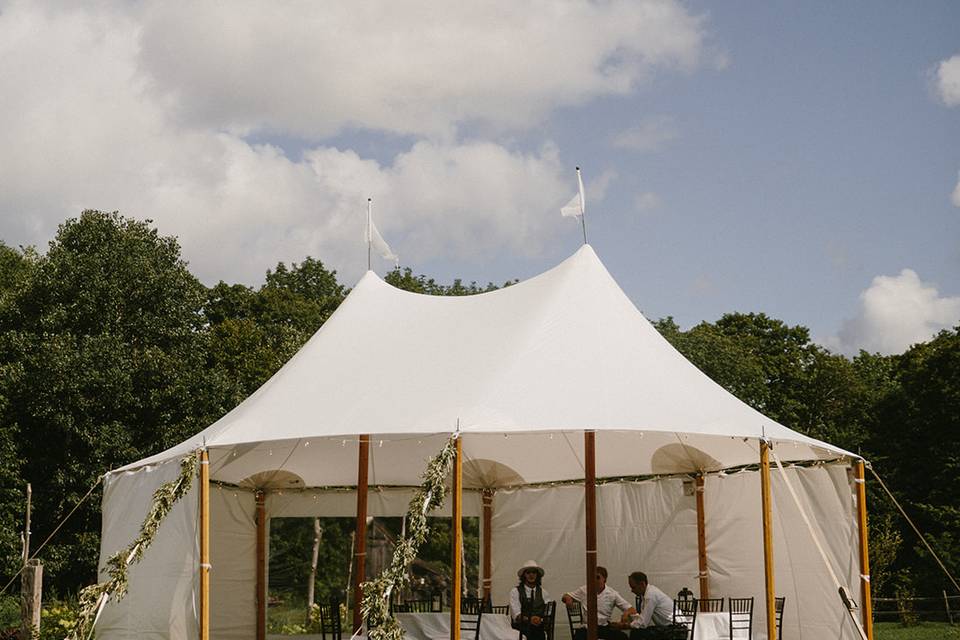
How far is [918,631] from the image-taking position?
17.1 m

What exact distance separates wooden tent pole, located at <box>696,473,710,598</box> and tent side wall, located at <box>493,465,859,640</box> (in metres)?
0.07

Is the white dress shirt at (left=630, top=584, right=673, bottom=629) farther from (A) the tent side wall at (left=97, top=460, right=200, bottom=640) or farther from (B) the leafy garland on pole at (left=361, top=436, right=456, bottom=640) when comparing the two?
(A) the tent side wall at (left=97, top=460, right=200, bottom=640)

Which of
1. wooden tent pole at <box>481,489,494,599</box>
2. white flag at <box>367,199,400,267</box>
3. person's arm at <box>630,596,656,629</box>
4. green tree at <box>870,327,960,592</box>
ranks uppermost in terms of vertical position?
white flag at <box>367,199,400,267</box>

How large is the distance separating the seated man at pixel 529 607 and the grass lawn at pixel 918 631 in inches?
282

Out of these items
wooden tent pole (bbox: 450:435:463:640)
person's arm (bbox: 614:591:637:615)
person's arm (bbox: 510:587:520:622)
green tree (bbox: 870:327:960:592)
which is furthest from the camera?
green tree (bbox: 870:327:960:592)

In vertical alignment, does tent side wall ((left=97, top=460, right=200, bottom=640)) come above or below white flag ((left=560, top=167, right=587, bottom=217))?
below

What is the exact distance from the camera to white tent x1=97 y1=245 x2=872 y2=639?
9469 mm

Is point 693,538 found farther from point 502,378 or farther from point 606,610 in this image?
point 502,378

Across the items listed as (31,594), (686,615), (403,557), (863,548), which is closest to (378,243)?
(403,557)

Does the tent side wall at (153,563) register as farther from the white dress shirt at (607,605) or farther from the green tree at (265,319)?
the green tree at (265,319)

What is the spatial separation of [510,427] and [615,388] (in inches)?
46.7

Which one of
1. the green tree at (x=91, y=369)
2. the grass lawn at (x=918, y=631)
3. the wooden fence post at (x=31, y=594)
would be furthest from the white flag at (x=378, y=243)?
the green tree at (x=91, y=369)

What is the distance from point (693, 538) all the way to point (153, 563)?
653cm

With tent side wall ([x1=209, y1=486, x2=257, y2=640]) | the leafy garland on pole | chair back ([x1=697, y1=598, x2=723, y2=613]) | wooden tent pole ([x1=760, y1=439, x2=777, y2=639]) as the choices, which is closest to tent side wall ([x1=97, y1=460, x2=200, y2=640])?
the leafy garland on pole
